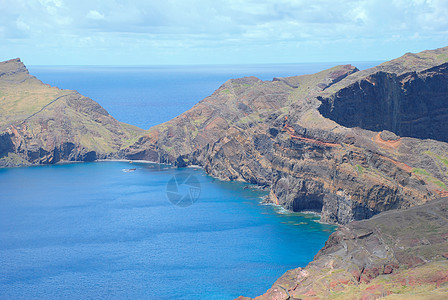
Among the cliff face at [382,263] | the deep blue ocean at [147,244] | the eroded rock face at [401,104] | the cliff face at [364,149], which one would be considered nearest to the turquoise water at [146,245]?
the deep blue ocean at [147,244]

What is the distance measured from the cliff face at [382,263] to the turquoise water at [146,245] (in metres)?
18.3

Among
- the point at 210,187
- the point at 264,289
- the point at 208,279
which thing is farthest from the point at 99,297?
the point at 210,187

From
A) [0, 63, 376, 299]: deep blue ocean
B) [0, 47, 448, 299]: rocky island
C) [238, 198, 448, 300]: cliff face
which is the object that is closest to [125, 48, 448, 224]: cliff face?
[0, 47, 448, 299]: rocky island

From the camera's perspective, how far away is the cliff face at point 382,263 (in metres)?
84.0

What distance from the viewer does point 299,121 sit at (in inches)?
6486

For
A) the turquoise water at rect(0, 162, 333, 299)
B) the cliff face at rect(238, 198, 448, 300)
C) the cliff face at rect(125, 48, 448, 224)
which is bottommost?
the turquoise water at rect(0, 162, 333, 299)

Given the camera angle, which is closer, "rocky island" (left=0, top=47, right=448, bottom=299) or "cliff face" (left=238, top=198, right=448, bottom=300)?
"cliff face" (left=238, top=198, right=448, bottom=300)

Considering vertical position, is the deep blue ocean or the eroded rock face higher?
the eroded rock face

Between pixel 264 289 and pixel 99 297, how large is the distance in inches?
1214

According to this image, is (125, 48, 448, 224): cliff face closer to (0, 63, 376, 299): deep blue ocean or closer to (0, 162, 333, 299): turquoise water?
(0, 162, 333, 299): turquoise water

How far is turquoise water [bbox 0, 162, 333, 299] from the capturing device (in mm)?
112875

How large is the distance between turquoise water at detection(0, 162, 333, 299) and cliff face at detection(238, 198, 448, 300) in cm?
1833

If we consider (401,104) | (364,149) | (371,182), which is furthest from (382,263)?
(401,104)

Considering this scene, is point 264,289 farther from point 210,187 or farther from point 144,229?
point 210,187
